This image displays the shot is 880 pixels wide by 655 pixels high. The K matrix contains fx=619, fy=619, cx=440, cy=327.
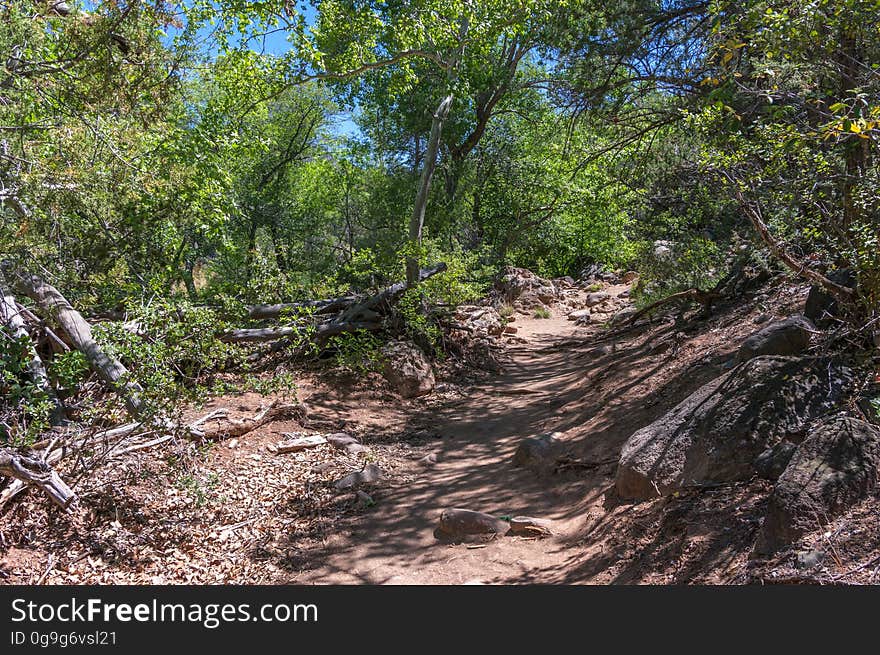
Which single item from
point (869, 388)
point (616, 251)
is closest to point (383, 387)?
point (869, 388)

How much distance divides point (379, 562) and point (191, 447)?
204 centimetres

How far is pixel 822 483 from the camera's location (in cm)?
302

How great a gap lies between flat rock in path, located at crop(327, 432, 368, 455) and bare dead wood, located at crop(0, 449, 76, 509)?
108 inches

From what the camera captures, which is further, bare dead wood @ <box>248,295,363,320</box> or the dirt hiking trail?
bare dead wood @ <box>248,295,363,320</box>

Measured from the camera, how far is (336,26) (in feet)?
27.2

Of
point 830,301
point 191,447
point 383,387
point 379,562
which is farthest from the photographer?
point 383,387

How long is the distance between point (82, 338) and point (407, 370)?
4.40 m

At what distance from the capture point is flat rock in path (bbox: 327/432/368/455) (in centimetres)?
697

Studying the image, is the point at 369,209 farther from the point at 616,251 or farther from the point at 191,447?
the point at 191,447

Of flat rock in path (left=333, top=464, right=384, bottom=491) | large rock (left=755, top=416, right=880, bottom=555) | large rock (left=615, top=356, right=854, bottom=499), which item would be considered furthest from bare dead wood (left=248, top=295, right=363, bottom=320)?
large rock (left=755, top=416, right=880, bottom=555)

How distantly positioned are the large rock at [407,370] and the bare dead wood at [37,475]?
478 centimetres

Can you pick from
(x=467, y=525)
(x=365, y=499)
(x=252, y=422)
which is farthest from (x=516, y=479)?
(x=252, y=422)

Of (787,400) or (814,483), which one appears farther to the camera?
(787,400)

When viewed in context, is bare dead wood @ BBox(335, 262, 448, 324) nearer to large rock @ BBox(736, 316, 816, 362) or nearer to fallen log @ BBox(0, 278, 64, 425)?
fallen log @ BBox(0, 278, 64, 425)
